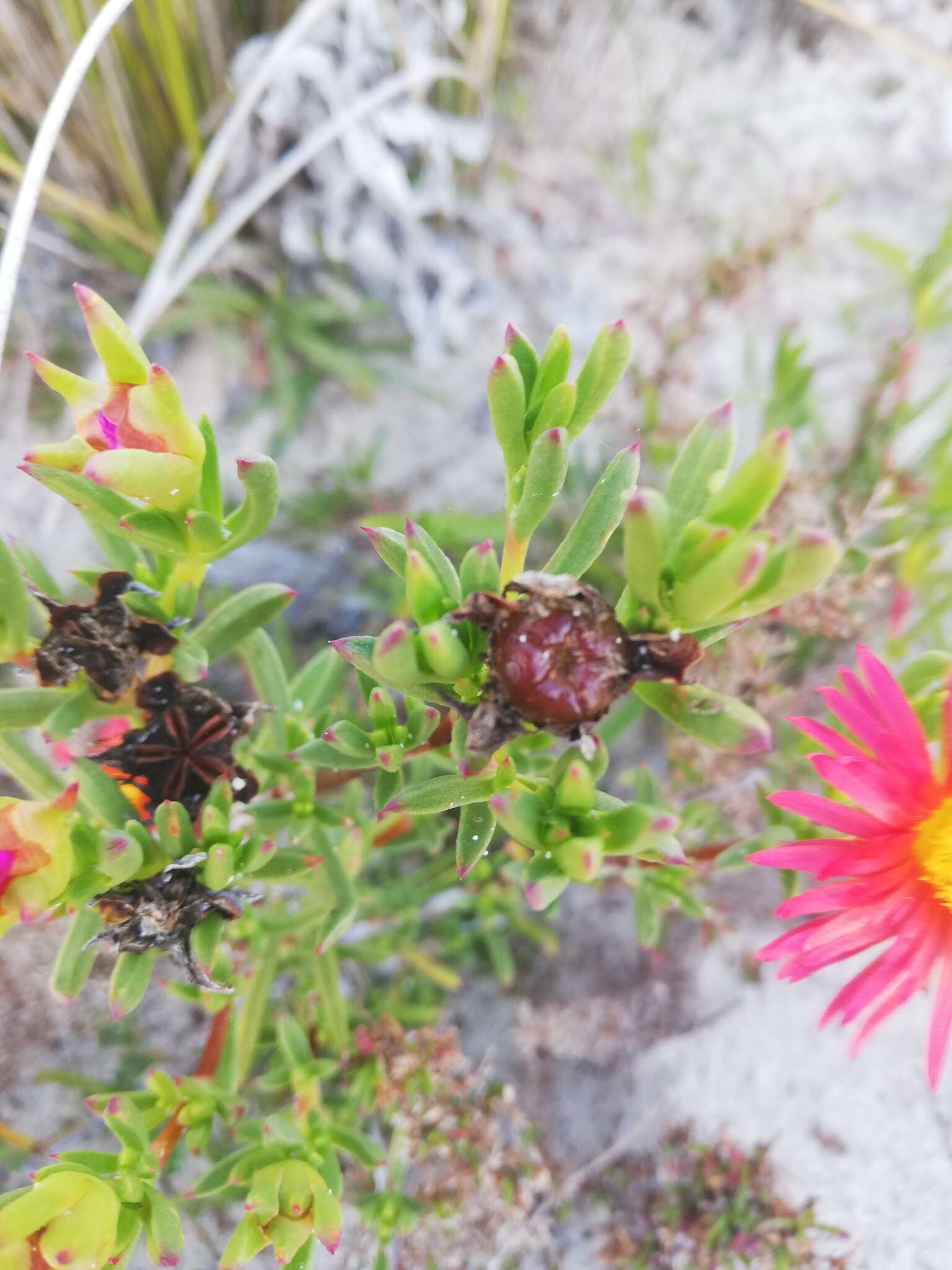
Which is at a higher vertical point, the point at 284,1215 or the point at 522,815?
the point at 522,815

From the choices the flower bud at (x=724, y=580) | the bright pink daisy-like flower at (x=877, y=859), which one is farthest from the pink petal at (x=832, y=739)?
the flower bud at (x=724, y=580)

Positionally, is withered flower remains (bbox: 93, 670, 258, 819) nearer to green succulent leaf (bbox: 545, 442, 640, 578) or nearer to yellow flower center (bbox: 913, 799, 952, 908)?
green succulent leaf (bbox: 545, 442, 640, 578)

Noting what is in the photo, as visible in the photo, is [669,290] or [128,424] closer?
[128,424]

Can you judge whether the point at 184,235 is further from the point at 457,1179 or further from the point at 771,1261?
the point at 771,1261

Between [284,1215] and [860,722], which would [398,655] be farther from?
[284,1215]

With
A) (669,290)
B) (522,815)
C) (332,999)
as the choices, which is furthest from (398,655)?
(669,290)

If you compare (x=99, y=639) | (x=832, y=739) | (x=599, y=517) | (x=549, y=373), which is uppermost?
(x=549, y=373)
